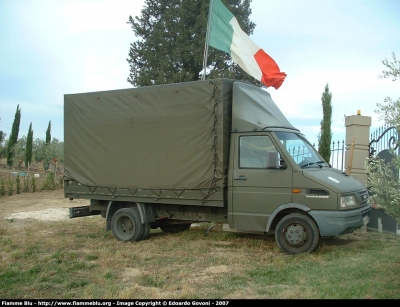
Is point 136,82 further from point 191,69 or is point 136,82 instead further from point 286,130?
point 286,130

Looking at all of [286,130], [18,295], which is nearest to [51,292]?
[18,295]

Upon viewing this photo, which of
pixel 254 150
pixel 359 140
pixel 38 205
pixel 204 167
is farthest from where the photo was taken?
pixel 38 205

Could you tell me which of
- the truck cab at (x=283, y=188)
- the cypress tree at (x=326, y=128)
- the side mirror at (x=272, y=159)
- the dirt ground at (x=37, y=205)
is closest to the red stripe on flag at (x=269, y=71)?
the truck cab at (x=283, y=188)

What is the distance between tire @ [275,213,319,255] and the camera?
725cm

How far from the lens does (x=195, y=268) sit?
673cm

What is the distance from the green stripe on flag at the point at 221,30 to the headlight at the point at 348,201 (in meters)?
5.72

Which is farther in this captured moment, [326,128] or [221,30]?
[326,128]

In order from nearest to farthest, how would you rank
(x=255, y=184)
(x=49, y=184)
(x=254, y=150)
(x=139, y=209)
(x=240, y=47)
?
(x=255, y=184)
(x=254, y=150)
(x=139, y=209)
(x=240, y=47)
(x=49, y=184)

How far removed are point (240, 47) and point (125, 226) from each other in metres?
5.68

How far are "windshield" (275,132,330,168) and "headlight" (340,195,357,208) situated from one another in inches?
35.0

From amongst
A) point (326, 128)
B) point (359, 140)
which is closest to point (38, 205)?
point (326, 128)

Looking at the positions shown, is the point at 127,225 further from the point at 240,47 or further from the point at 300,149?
the point at 240,47

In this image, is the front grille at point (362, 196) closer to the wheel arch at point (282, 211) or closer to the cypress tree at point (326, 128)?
the wheel arch at point (282, 211)

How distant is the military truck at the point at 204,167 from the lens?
290 inches
